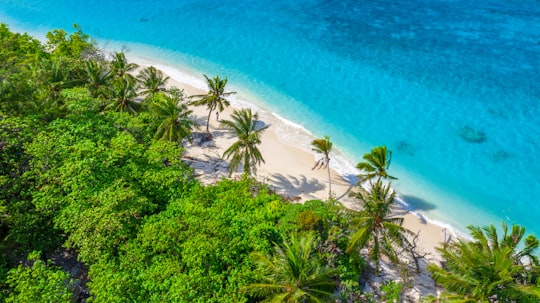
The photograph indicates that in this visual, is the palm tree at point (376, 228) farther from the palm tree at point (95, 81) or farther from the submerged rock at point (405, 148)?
the palm tree at point (95, 81)

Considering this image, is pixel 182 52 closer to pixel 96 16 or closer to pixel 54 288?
pixel 96 16

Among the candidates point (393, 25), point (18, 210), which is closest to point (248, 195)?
point (18, 210)

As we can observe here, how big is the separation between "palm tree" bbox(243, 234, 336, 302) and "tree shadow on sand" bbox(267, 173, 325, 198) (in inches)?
481

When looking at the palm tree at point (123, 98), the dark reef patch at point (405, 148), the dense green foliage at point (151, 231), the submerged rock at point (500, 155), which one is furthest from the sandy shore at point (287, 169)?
the submerged rock at point (500, 155)

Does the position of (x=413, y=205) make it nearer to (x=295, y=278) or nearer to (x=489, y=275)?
(x=489, y=275)

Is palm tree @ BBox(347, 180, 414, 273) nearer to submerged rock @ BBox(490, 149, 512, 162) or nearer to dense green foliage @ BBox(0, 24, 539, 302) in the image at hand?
dense green foliage @ BBox(0, 24, 539, 302)

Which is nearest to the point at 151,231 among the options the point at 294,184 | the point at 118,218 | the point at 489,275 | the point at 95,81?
the point at 118,218

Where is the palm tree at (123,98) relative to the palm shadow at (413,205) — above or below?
above

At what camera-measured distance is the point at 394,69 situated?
50312mm

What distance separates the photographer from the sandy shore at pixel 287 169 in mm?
31562

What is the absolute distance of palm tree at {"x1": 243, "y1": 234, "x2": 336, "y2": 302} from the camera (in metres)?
19.6

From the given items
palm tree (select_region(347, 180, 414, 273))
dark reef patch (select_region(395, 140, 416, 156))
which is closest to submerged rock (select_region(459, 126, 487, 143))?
dark reef patch (select_region(395, 140, 416, 156))

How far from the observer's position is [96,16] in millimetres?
67000

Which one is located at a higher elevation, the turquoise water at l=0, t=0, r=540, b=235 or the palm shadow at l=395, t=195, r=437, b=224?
the turquoise water at l=0, t=0, r=540, b=235
